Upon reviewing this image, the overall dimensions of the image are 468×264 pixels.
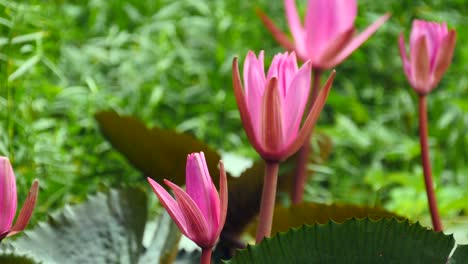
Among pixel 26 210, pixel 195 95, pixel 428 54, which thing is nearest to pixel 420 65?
pixel 428 54

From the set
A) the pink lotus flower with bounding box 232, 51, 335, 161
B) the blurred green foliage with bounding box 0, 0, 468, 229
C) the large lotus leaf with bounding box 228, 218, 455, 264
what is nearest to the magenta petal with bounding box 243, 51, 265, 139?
the pink lotus flower with bounding box 232, 51, 335, 161

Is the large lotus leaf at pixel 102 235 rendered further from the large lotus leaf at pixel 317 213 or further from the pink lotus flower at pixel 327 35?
the pink lotus flower at pixel 327 35

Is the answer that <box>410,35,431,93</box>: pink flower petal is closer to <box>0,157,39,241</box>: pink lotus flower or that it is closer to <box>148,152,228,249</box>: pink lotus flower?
<box>148,152,228,249</box>: pink lotus flower

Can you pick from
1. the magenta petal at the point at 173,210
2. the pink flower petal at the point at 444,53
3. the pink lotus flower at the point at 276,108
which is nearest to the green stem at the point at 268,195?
the pink lotus flower at the point at 276,108

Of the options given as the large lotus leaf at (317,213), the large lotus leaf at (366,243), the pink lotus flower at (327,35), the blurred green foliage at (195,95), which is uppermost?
the large lotus leaf at (366,243)

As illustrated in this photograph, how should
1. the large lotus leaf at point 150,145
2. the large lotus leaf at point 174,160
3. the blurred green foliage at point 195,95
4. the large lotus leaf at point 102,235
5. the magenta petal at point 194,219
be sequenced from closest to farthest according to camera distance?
the magenta petal at point 194,219 → the large lotus leaf at point 102,235 → the large lotus leaf at point 174,160 → the large lotus leaf at point 150,145 → the blurred green foliage at point 195,95

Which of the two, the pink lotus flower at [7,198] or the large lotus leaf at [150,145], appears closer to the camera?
the pink lotus flower at [7,198]

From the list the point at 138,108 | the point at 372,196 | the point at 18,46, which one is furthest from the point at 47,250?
the point at 372,196
